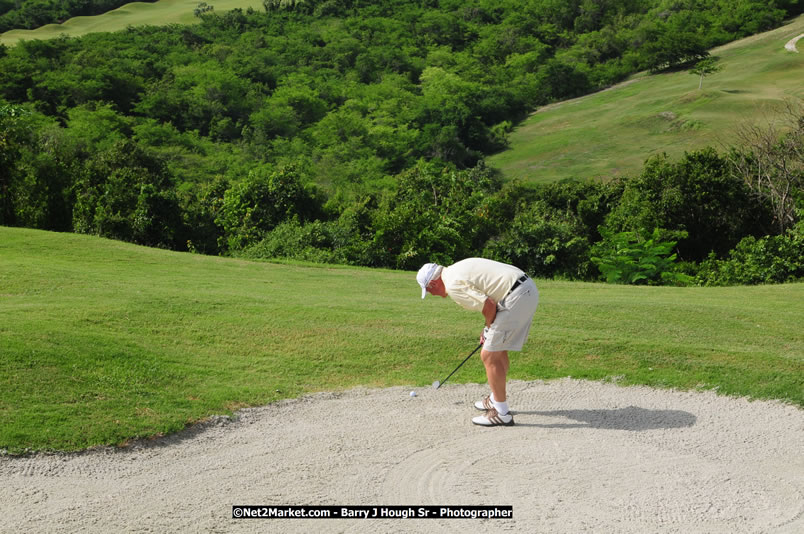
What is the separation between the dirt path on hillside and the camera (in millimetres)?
7562

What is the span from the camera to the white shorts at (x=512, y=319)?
9328mm

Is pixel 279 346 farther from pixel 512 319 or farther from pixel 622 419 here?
pixel 622 419

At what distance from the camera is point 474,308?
371 inches

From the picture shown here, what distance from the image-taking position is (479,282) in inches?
370

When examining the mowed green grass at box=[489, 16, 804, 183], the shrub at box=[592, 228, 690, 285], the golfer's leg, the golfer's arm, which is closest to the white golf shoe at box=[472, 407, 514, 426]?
the golfer's leg

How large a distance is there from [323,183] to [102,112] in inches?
1397

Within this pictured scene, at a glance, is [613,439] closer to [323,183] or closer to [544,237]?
[544,237]

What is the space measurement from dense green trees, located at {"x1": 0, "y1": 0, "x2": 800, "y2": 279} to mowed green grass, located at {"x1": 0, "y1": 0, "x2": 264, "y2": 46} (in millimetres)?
6799

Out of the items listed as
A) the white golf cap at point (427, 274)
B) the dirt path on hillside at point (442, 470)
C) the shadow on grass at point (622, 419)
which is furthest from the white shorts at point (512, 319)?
the shadow on grass at point (622, 419)

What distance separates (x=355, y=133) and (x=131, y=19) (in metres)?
76.2

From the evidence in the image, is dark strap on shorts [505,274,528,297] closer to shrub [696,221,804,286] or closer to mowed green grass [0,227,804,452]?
mowed green grass [0,227,804,452]

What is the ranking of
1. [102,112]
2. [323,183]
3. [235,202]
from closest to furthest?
1. [235,202]
2. [323,183]
3. [102,112]

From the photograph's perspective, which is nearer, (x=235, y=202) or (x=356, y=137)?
(x=235, y=202)

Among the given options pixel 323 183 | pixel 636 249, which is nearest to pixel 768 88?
pixel 323 183
